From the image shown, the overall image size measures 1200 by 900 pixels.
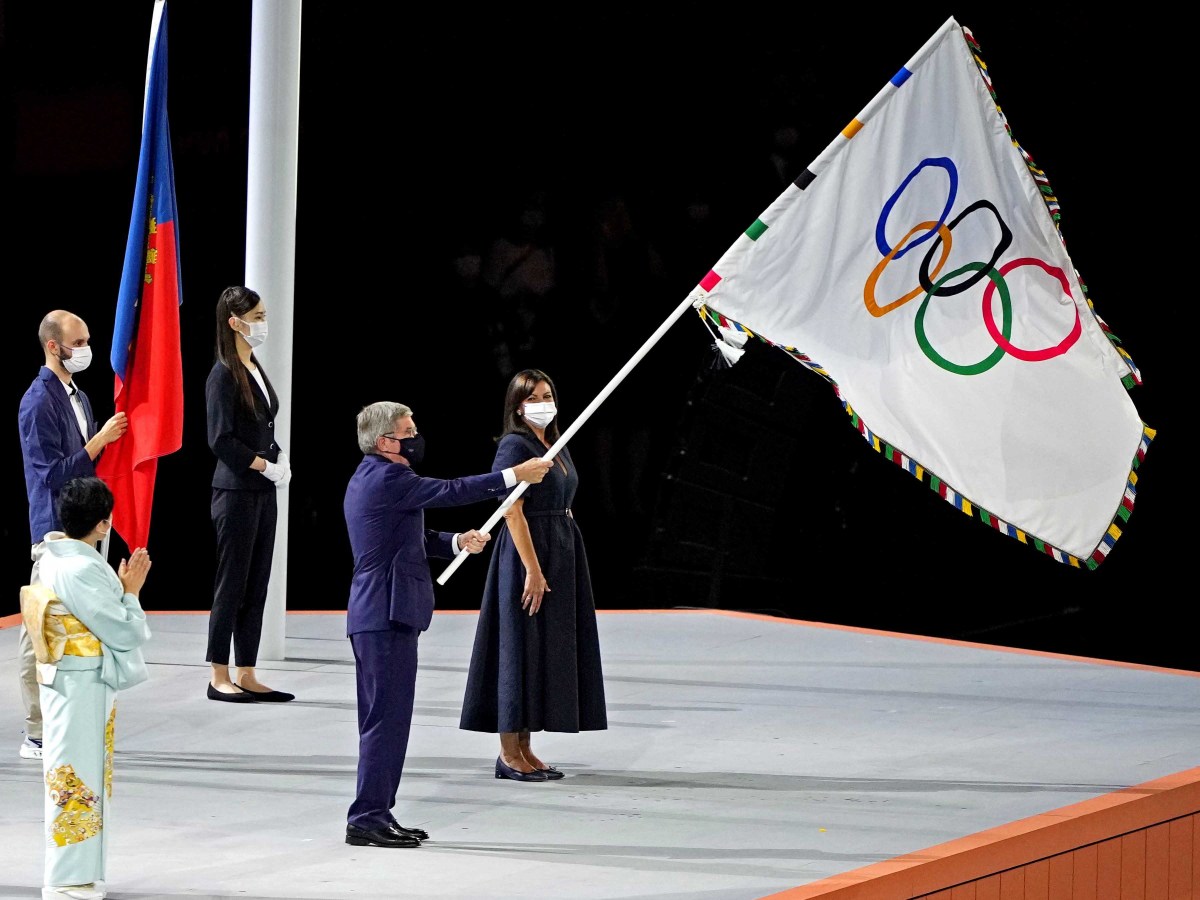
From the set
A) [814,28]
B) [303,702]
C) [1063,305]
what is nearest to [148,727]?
[303,702]

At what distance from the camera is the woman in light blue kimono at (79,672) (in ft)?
12.4

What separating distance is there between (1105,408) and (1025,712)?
1.96 meters

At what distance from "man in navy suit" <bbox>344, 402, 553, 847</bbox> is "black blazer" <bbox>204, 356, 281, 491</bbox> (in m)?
1.80

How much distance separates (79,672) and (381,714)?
0.79 metres

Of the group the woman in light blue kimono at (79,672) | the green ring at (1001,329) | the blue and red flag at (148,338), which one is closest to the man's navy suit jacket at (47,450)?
the blue and red flag at (148,338)

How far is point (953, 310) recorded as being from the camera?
4672 mm

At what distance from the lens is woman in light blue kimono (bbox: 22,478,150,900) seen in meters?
3.79

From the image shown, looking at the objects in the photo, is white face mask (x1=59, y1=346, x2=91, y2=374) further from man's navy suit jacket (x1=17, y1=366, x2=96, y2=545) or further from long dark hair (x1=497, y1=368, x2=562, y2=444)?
long dark hair (x1=497, y1=368, x2=562, y2=444)

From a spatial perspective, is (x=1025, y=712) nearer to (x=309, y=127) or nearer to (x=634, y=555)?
(x=634, y=555)

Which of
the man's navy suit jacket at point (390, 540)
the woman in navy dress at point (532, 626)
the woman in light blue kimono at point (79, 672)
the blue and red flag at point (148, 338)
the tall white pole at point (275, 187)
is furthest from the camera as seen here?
the tall white pole at point (275, 187)

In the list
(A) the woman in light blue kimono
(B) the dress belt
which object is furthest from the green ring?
(A) the woman in light blue kimono

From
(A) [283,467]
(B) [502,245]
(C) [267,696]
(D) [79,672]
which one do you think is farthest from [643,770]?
(B) [502,245]

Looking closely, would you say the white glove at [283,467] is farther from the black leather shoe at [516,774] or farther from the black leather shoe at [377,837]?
the black leather shoe at [377,837]

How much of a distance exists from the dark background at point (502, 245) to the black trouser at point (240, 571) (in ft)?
8.45
